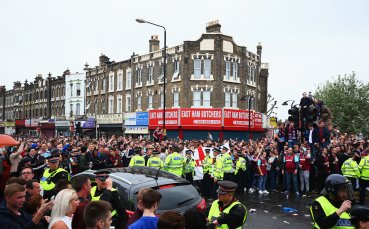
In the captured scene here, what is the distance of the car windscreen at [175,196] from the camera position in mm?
6043

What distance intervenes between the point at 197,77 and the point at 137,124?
30.2ft

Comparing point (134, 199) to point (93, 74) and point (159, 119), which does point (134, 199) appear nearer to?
point (159, 119)

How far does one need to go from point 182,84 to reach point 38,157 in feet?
77.0

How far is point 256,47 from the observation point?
41.8m

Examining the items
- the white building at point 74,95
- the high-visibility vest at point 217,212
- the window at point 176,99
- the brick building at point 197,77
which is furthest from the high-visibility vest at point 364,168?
the white building at point 74,95

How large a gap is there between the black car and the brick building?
2592 centimetres

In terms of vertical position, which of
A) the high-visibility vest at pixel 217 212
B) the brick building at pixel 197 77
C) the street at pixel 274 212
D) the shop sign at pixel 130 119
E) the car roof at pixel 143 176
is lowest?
the street at pixel 274 212

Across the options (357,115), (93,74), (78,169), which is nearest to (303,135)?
(78,169)

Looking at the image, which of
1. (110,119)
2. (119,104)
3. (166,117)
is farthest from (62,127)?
(166,117)

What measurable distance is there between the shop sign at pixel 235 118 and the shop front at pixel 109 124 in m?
13.3

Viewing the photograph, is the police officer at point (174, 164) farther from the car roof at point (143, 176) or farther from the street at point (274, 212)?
the car roof at point (143, 176)

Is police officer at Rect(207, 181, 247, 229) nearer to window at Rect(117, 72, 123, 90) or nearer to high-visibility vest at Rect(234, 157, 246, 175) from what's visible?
high-visibility vest at Rect(234, 157, 246, 175)

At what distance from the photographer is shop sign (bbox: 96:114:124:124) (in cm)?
4162

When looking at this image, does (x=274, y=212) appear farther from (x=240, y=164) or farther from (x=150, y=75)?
(x=150, y=75)
